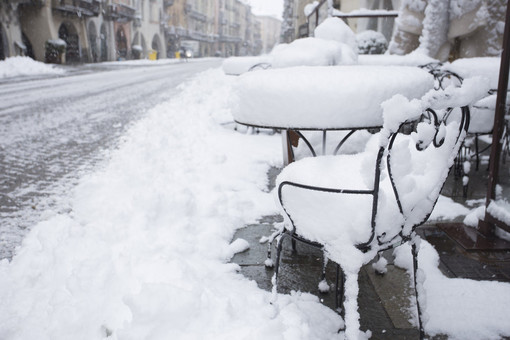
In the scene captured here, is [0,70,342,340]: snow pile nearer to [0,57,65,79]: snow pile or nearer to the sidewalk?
the sidewalk

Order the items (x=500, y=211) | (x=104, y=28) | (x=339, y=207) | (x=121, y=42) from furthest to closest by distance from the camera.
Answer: (x=121, y=42) < (x=104, y=28) < (x=500, y=211) < (x=339, y=207)

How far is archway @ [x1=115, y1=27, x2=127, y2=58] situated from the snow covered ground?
3470cm

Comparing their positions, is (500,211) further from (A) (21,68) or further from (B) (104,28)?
(B) (104,28)

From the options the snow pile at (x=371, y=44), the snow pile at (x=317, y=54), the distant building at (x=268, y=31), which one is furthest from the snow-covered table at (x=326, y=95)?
the distant building at (x=268, y=31)

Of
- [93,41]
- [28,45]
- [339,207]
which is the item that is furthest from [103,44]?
[339,207]

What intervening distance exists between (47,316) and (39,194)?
1.98 m

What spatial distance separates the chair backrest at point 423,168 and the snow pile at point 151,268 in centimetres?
64

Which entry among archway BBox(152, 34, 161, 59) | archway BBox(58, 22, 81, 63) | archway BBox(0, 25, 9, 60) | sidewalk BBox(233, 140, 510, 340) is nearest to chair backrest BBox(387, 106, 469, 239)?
sidewalk BBox(233, 140, 510, 340)

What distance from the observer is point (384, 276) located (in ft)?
7.13

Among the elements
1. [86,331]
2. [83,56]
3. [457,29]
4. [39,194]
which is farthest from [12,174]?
[83,56]

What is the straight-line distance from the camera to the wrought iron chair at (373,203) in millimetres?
1355

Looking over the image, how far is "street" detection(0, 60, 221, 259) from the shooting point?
10.5 ft

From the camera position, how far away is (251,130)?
5.83 meters

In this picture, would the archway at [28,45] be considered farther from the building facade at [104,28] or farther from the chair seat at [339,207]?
the chair seat at [339,207]
